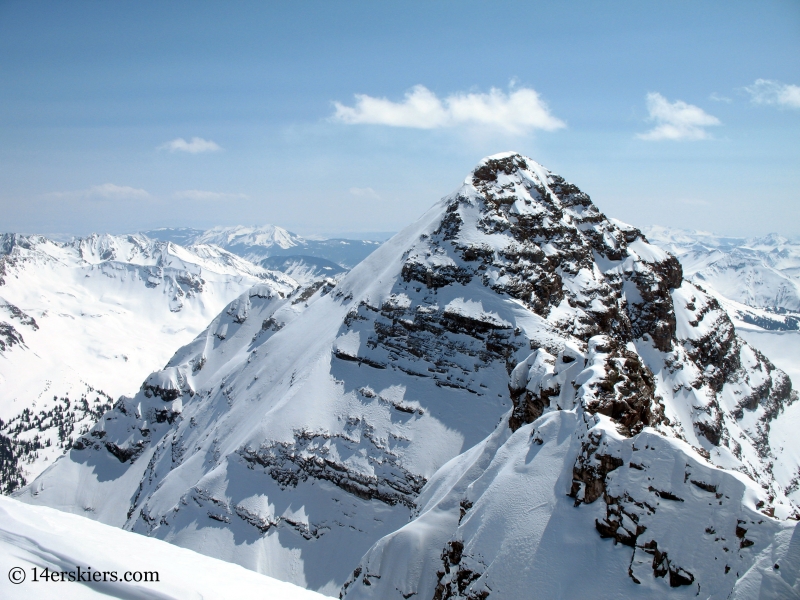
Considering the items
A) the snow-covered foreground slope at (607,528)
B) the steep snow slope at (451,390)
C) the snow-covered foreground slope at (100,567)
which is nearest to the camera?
the snow-covered foreground slope at (100,567)

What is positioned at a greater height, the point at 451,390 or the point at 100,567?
the point at 100,567

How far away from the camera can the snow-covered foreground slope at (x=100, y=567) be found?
845 centimetres

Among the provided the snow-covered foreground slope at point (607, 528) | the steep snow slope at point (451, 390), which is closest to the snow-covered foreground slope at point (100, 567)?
the snow-covered foreground slope at point (607, 528)

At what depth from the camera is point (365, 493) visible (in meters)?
56.5

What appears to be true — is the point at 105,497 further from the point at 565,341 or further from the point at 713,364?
the point at 713,364

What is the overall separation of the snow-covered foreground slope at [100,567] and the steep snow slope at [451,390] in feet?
62.5

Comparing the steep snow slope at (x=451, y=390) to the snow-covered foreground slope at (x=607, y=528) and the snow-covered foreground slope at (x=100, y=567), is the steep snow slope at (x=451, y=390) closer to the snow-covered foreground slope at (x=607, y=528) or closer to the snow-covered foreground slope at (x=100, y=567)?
the snow-covered foreground slope at (x=607, y=528)

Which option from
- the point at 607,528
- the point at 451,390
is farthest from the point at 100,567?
the point at 451,390

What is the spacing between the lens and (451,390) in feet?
210

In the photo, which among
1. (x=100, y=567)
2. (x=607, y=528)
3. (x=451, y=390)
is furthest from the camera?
(x=451, y=390)

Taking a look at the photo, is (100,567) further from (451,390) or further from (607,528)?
(451,390)

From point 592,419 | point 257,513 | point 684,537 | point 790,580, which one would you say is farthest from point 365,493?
point 790,580

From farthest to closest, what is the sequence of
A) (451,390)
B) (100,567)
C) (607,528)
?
(451,390) → (607,528) → (100,567)

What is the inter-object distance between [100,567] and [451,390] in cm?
5732
